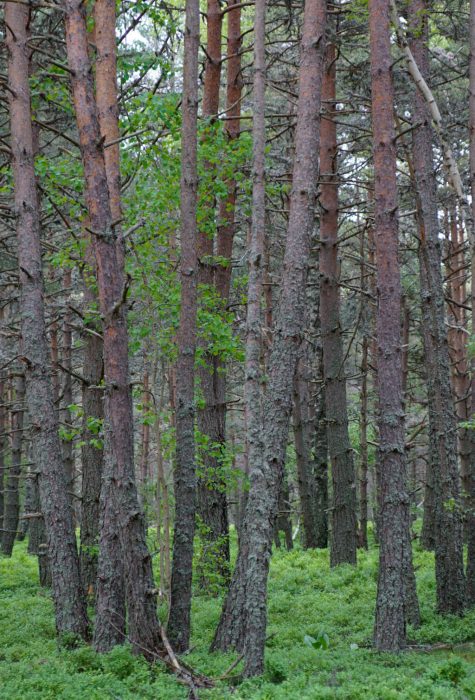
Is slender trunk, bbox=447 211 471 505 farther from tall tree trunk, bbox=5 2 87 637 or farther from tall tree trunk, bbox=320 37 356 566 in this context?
tall tree trunk, bbox=5 2 87 637

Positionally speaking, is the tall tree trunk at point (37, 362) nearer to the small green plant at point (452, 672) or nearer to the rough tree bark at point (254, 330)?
the rough tree bark at point (254, 330)

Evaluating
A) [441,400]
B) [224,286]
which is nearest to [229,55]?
[224,286]

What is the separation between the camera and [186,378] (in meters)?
9.21

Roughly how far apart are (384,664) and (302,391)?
552 inches

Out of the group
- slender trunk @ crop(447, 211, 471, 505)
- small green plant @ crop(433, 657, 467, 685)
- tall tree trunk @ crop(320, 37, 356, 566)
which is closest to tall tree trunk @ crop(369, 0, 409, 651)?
small green plant @ crop(433, 657, 467, 685)

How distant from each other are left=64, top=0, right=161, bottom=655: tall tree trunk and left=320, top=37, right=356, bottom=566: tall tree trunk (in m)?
7.54

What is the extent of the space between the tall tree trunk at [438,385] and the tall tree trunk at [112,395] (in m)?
4.83

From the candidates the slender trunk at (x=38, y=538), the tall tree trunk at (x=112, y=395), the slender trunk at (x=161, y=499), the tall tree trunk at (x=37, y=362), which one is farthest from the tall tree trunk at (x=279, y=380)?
the slender trunk at (x=38, y=538)

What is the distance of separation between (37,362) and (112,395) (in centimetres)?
201

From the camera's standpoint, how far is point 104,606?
8.45 metres

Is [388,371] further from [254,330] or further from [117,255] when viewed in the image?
[117,255]

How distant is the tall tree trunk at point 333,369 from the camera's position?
15211 millimetres

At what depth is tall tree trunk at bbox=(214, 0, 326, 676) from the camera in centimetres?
722

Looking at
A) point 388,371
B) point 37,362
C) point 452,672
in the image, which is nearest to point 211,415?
point 37,362
